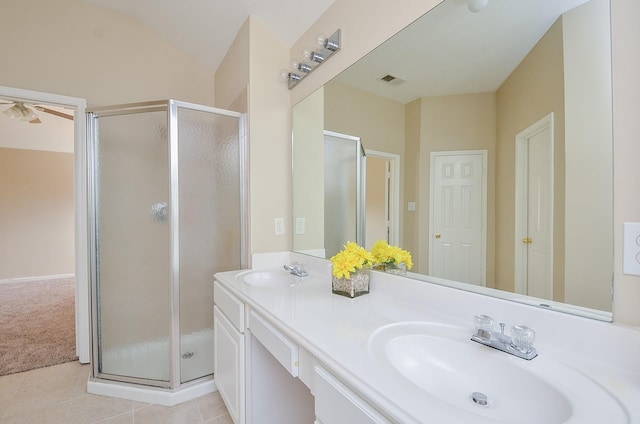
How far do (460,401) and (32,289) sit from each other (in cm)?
558

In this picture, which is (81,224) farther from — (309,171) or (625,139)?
(625,139)

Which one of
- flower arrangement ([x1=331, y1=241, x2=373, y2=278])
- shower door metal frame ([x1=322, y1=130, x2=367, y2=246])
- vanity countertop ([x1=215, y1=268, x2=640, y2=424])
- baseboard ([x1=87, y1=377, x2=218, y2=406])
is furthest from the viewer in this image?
baseboard ([x1=87, y1=377, x2=218, y2=406])

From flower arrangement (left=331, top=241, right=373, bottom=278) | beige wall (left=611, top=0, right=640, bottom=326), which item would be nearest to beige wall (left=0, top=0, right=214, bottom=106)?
flower arrangement (left=331, top=241, right=373, bottom=278)

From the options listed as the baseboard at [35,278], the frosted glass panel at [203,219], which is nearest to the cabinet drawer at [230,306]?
the frosted glass panel at [203,219]

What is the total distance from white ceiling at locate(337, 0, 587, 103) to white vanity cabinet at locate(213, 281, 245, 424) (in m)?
1.29

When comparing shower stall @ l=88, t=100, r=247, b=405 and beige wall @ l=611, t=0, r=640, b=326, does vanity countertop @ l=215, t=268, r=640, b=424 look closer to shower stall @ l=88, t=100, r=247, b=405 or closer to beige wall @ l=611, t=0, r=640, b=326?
beige wall @ l=611, t=0, r=640, b=326

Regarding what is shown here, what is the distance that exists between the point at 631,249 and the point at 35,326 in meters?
4.29

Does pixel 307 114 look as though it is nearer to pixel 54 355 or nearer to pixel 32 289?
pixel 54 355

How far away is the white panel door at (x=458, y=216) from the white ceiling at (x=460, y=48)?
0.28 metres

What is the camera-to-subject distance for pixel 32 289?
4.01 metres

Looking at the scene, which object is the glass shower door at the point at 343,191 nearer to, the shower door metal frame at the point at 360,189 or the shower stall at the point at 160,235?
the shower door metal frame at the point at 360,189

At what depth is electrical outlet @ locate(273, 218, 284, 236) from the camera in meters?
2.00

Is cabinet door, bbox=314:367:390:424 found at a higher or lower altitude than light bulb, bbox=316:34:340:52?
lower

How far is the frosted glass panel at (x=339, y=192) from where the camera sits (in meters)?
1.62
